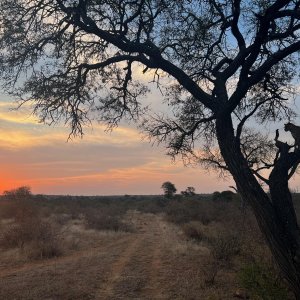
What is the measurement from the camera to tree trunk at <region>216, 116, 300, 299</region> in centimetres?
744

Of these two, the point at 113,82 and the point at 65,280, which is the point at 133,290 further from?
the point at 113,82

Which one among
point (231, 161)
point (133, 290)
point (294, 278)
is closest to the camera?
point (294, 278)

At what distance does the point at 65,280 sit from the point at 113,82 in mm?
4723

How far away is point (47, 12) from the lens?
364 inches

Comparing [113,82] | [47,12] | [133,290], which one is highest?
[47,12]

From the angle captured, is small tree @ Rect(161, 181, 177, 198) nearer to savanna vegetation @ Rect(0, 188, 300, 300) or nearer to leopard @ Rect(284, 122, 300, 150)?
savanna vegetation @ Rect(0, 188, 300, 300)

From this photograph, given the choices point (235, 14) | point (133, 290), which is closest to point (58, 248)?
point (133, 290)

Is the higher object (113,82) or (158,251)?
(113,82)

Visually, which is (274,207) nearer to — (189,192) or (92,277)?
(92,277)

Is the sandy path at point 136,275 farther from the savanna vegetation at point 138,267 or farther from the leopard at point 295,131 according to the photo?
the leopard at point 295,131

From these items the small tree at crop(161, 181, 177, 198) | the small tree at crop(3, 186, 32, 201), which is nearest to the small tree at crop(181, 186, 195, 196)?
the small tree at crop(161, 181, 177, 198)

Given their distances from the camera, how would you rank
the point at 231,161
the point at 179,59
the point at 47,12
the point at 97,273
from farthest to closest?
the point at 97,273 < the point at 179,59 < the point at 47,12 < the point at 231,161

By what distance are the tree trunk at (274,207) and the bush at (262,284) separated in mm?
739

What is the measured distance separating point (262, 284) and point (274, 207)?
155cm
